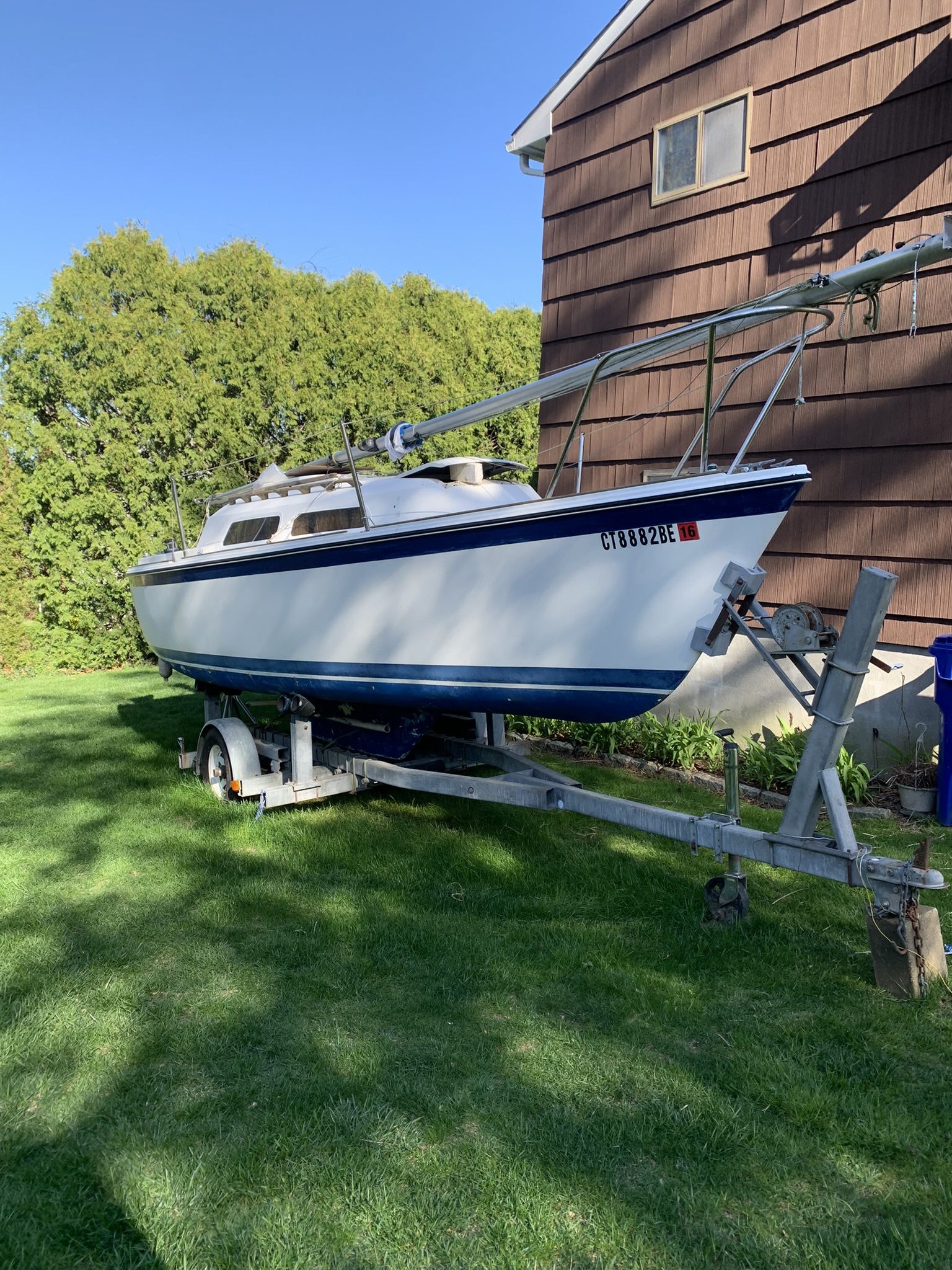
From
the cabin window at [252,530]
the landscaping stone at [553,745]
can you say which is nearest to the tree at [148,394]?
the cabin window at [252,530]

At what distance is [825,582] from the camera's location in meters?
6.59

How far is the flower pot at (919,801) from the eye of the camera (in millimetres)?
5488

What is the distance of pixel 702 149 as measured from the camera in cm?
→ 734

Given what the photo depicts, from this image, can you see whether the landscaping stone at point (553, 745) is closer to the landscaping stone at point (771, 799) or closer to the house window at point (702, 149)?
the landscaping stone at point (771, 799)

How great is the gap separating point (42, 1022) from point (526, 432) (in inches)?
658

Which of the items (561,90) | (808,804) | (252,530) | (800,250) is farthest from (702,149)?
(808,804)

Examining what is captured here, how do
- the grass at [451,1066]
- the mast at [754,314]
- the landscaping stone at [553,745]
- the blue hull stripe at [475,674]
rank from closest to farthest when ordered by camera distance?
the grass at [451,1066]
the mast at [754,314]
the blue hull stripe at [475,674]
the landscaping stone at [553,745]

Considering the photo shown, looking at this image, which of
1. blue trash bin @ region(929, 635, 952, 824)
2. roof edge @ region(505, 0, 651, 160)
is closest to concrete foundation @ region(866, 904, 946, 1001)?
blue trash bin @ region(929, 635, 952, 824)

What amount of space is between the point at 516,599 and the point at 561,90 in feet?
21.5

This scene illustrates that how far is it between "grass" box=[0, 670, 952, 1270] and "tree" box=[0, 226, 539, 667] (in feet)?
27.5

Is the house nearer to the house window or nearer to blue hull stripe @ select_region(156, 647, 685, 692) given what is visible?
the house window

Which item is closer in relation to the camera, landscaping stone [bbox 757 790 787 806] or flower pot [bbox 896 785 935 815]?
flower pot [bbox 896 785 935 815]

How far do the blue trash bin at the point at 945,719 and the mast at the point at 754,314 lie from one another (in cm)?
233

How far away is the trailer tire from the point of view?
571cm
